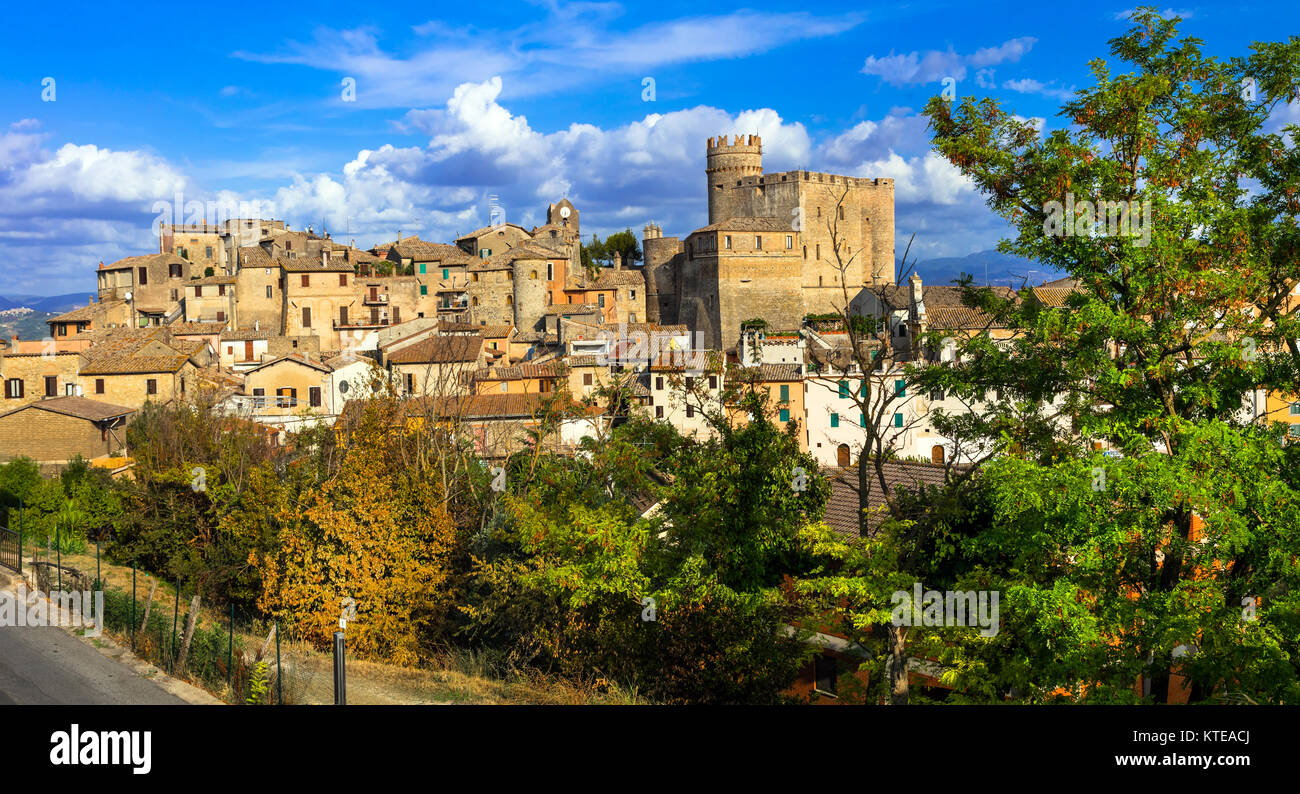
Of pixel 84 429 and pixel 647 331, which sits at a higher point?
pixel 647 331

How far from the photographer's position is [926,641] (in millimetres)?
11156

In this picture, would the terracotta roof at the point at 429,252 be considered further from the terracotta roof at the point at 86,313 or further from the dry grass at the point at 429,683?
the dry grass at the point at 429,683

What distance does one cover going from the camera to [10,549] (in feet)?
61.9

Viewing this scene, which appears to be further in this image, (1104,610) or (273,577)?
(273,577)

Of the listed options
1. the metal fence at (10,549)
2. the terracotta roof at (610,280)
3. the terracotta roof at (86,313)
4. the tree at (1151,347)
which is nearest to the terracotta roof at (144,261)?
the terracotta roof at (86,313)

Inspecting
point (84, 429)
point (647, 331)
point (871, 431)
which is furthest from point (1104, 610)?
point (647, 331)

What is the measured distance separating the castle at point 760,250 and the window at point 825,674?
41099 millimetres

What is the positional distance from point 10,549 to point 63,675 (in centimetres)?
976

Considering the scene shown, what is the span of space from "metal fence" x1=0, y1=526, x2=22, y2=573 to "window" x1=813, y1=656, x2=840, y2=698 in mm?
12748

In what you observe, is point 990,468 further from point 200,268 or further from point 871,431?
point 200,268

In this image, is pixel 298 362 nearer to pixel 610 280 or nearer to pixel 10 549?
pixel 10 549

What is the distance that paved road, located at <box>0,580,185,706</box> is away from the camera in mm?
10102

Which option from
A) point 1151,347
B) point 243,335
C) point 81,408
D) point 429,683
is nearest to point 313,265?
point 243,335
